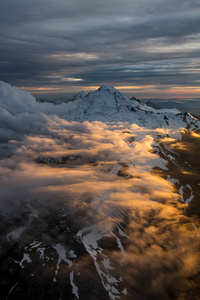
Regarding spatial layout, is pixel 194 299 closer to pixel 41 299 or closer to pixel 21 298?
pixel 41 299

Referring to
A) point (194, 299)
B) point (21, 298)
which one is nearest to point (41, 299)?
point (21, 298)
